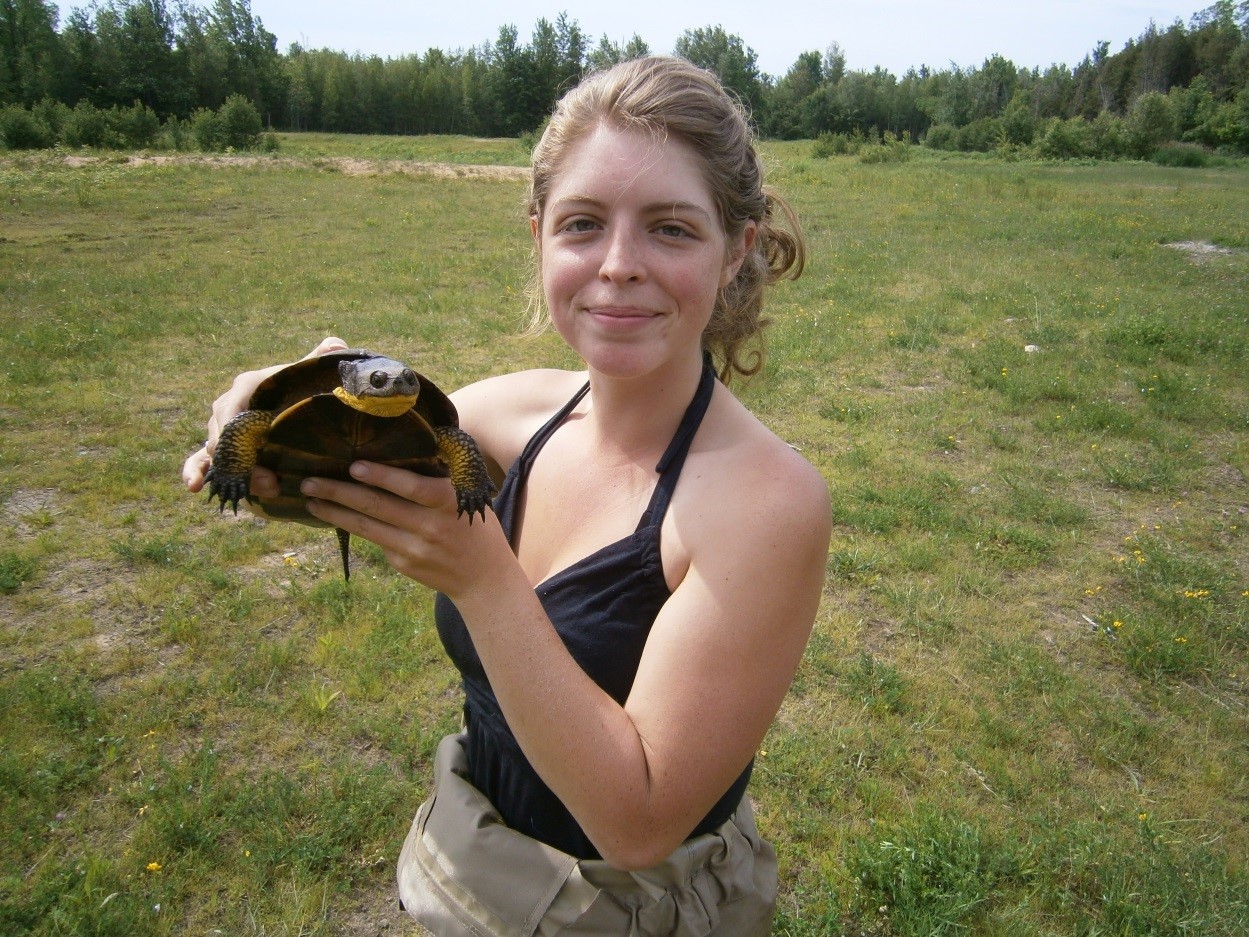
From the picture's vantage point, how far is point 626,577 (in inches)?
64.1

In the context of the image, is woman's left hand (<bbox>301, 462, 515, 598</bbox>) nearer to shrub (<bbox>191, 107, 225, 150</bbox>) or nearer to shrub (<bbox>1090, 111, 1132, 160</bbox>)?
shrub (<bbox>191, 107, 225, 150</bbox>)

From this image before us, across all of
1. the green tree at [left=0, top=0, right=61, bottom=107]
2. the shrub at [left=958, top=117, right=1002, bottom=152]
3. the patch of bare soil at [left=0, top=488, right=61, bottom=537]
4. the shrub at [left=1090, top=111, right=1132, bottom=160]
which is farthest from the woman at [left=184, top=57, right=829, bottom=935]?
the green tree at [left=0, top=0, right=61, bottom=107]

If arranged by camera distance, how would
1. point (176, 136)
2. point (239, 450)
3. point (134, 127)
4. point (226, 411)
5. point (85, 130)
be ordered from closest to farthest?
point (239, 450)
point (226, 411)
point (85, 130)
point (134, 127)
point (176, 136)

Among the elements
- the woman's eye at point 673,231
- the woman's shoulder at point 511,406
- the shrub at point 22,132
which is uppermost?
the shrub at point 22,132

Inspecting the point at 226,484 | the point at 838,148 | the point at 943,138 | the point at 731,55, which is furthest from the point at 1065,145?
the point at 226,484

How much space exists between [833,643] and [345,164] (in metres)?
32.7

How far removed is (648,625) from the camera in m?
Answer: 1.62

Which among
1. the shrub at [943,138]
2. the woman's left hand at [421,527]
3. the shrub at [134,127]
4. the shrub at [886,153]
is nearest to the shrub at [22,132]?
the shrub at [134,127]

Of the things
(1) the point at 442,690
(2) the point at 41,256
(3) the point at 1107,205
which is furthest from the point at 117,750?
(3) the point at 1107,205

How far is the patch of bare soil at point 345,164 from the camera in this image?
3003 cm

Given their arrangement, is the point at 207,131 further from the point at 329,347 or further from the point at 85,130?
the point at 329,347

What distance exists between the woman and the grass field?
1.68 metres

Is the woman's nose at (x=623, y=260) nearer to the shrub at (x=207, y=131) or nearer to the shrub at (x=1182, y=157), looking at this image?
the shrub at (x=207, y=131)

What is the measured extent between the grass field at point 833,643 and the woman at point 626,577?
1.68 meters
